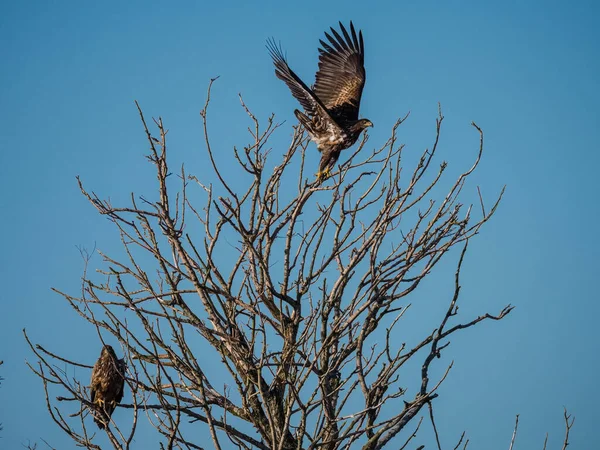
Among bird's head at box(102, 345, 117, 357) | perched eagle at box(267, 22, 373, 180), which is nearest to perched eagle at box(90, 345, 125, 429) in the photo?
bird's head at box(102, 345, 117, 357)

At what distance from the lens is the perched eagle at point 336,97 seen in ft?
22.3

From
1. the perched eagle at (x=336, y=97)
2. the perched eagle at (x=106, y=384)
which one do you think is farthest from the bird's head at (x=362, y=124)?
the perched eagle at (x=106, y=384)

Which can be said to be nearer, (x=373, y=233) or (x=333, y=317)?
(x=373, y=233)

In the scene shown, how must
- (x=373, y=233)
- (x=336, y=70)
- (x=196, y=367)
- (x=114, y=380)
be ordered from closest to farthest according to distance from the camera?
(x=196, y=367) → (x=373, y=233) → (x=114, y=380) → (x=336, y=70)

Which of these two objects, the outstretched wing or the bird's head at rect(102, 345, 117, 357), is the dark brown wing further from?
the bird's head at rect(102, 345, 117, 357)

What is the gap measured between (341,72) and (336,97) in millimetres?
263

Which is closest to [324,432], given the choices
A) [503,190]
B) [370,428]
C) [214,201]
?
[370,428]

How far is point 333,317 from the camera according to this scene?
4.46 metres

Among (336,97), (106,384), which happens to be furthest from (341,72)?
(106,384)

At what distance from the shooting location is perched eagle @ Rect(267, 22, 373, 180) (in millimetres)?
6809

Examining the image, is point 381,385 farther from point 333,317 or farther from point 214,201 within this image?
point 214,201

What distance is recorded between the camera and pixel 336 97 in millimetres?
7566

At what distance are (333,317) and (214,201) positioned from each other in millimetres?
1141

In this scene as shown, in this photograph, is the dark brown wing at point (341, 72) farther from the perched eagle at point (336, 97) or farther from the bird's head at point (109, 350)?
the bird's head at point (109, 350)
